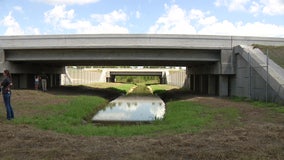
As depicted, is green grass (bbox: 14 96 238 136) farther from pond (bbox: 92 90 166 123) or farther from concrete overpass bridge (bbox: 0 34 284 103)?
concrete overpass bridge (bbox: 0 34 284 103)

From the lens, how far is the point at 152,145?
32.8ft

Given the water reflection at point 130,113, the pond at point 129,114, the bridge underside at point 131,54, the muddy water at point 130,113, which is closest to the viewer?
the pond at point 129,114

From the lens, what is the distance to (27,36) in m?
33.8

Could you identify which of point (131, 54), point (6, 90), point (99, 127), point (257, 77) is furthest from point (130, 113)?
point (131, 54)

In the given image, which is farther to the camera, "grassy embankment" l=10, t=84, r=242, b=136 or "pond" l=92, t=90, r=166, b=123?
"pond" l=92, t=90, r=166, b=123

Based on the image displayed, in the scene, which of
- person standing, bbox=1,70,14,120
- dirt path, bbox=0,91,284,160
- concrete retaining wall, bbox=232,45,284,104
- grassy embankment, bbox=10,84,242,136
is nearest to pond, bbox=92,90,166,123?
grassy embankment, bbox=10,84,242,136

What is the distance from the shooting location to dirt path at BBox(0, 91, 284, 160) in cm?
873

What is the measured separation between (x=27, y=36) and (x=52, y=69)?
16.5m

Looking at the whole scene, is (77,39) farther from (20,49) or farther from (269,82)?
(269,82)

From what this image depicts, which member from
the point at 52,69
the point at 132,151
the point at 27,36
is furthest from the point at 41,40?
the point at 132,151

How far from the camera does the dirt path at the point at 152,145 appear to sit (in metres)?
8.73

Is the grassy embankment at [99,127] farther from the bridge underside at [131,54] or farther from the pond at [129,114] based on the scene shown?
the bridge underside at [131,54]

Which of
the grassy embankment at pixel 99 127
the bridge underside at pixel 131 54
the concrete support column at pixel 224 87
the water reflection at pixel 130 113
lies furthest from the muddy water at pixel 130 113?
the concrete support column at pixel 224 87

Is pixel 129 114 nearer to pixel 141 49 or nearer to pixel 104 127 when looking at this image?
pixel 104 127
